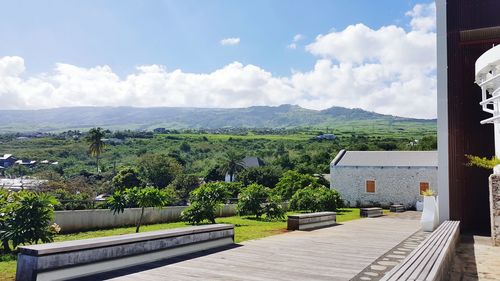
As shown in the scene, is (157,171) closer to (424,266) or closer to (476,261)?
(476,261)

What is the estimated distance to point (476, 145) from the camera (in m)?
15.4

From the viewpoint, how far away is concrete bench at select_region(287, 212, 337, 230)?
1283 cm

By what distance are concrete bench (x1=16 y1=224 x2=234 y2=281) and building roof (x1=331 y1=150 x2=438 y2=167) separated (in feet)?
81.8

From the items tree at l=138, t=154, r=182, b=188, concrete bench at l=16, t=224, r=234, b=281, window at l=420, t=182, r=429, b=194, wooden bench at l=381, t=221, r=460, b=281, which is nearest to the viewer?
wooden bench at l=381, t=221, r=460, b=281

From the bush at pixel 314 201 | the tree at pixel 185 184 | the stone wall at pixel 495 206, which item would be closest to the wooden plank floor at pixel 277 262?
the stone wall at pixel 495 206

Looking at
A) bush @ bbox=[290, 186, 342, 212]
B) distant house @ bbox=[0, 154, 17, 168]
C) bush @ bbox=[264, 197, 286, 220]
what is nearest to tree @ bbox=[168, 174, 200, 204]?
bush @ bbox=[290, 186, 342, 212]

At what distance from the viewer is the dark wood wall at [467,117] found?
49.8 feet

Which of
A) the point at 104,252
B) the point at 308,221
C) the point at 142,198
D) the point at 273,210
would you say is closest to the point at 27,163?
the point at 273,210

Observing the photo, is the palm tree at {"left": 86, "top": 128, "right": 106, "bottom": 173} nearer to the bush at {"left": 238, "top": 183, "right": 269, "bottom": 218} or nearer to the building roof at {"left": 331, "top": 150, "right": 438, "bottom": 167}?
the building roof at {"left": 331, "top": 150, "right": 438, "bottom": 167}

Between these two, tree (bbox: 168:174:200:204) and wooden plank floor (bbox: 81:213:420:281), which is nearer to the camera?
wooden plank floor (bbox: 81:213:420:281)

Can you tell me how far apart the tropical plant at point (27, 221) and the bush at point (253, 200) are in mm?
10722

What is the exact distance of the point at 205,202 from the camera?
49.3 feet

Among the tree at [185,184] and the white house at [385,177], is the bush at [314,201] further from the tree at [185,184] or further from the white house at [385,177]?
the tree at [185,184]

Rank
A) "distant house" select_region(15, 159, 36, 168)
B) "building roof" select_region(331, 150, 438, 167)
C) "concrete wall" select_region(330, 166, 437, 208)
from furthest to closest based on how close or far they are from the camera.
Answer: "distant house" select_region(15, 159, 36, 168)
"building roof" select_region(331, 150, 438, 167)
"concrete wall" select_region(330, 166, 437, 208)
